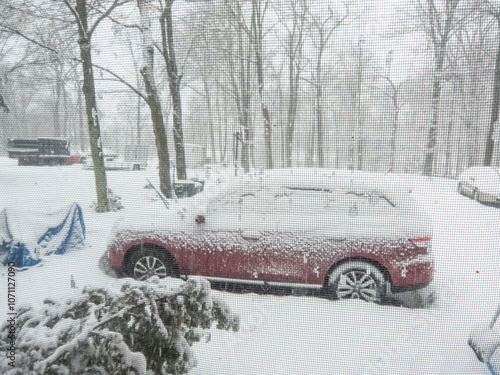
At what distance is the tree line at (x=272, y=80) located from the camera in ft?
3.22

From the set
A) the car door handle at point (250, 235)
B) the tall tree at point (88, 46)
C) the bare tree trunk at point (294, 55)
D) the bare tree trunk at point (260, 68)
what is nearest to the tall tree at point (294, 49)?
the bare tree trunk at point (294, 55)

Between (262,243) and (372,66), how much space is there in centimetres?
86

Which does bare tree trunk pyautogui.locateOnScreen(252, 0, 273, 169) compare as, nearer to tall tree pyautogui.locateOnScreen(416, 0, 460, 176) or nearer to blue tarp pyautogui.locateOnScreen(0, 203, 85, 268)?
tall tree pyautogui.locateOnScreen(416, 0, 460, 176)

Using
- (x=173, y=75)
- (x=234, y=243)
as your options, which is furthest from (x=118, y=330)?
(x=173, y=75)

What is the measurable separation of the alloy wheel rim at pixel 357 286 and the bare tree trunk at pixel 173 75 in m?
1.26

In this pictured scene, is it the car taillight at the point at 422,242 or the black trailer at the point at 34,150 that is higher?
the black trailer at the point at 34,150

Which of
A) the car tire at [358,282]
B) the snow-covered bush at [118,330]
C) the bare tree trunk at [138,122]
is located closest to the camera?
the snow-covered bush at [118,330]

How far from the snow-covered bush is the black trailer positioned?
0.98 metres

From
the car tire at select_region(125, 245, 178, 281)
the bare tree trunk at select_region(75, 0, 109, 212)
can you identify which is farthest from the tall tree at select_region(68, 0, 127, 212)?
the car tire at select_region(125, 245, 178, 281)

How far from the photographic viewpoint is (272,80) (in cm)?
147

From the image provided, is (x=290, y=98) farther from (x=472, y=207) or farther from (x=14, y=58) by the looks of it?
(x=14, y=58)

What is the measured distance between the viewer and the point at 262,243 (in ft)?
3.92

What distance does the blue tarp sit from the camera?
1.23 meters

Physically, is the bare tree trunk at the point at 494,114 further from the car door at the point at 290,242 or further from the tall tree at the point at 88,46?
the tall tree at the point at 88,46
